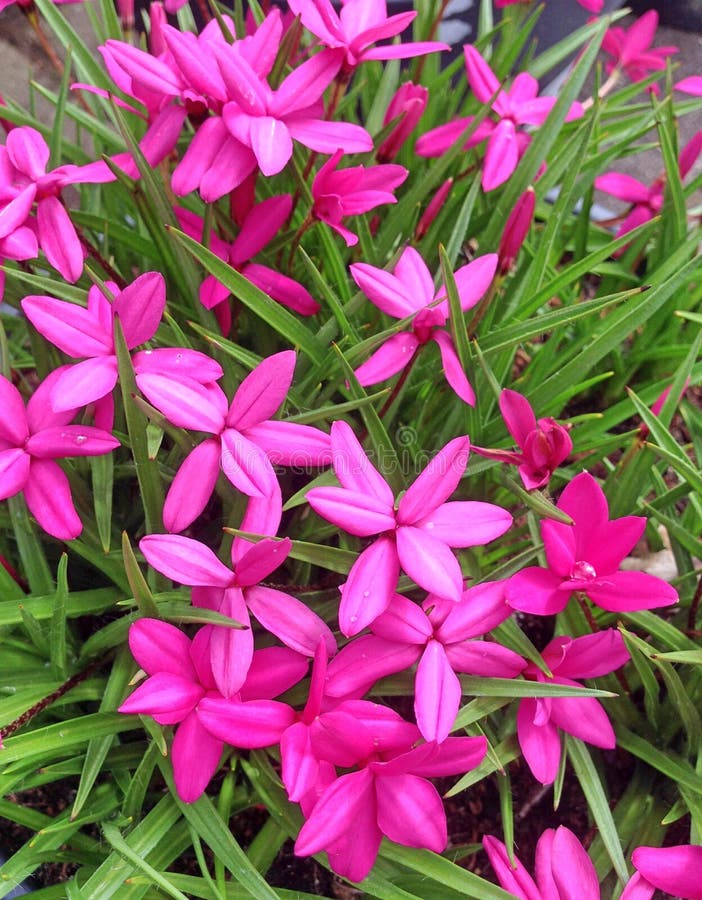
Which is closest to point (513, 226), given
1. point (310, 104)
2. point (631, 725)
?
point (310, 104)

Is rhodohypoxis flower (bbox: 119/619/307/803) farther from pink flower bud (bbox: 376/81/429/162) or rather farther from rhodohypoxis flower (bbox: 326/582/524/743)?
pink flower bud (bbox: 376/81/429/162)

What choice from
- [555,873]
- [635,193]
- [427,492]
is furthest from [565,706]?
[635,193]

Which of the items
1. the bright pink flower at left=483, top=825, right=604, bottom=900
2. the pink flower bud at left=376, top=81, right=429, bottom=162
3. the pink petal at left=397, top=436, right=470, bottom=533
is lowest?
the bright pink flower at left=483, top=825, right=604, bottom=900

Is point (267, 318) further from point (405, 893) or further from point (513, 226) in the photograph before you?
point (405, 893)

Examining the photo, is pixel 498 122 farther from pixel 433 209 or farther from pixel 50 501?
pixel 50 501

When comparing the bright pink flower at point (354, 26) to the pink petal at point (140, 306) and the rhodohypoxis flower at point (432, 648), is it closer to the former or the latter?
the pink petal at point (140, 306)

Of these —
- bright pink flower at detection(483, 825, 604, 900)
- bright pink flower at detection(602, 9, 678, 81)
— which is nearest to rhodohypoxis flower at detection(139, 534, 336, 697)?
bright pink flower at detection(483, 825, 604, 900)
